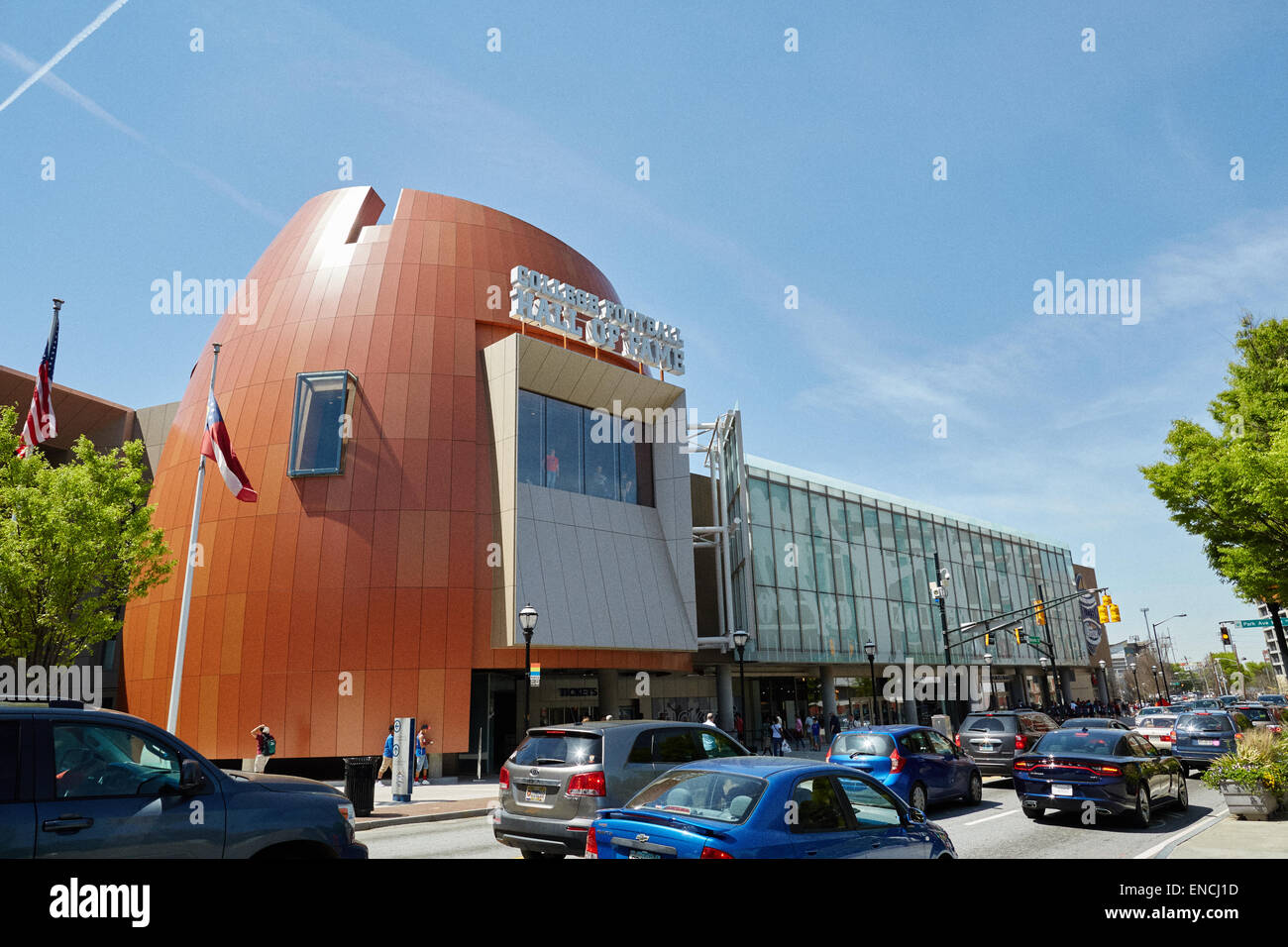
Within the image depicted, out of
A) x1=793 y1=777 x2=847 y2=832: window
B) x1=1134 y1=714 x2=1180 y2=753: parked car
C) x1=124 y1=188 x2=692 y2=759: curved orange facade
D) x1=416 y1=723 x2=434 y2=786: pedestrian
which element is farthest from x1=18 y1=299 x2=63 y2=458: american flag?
x1=1134 y1=714 x2=1180 y2=753: parked car

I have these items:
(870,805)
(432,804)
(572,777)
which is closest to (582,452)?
(432,804)

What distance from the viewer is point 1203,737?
20578 millimetres

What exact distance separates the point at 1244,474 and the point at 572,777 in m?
20.7

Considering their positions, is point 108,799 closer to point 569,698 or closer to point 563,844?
point 563,844

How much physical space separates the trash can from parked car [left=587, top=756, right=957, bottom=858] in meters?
10.1

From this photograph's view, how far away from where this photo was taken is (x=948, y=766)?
47.8 ft

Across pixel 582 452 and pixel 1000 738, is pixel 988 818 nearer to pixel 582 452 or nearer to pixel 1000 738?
pixel 1000 738

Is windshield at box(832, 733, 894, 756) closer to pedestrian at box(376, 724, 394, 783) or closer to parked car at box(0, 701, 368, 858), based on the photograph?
parked car at box(0, 701, 368, 858)

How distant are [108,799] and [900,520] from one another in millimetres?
46666

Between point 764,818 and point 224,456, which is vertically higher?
point 224,456

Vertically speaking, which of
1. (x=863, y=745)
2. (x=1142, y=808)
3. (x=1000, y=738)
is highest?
(x=863, y=745)

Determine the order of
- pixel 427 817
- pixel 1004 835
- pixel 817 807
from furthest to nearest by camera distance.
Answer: pixel 427 817 < pixel 1004 835 < pixel 817 807

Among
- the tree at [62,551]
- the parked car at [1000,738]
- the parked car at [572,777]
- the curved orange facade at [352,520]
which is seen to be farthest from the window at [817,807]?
the tree at [62,551]

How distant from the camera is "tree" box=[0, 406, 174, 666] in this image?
20250mm
